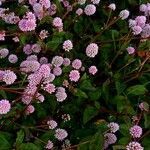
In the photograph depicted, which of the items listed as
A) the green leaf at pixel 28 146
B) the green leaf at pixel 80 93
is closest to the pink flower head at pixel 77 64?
the green leaf at pixel 80 93

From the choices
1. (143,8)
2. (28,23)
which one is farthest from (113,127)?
(143,8)

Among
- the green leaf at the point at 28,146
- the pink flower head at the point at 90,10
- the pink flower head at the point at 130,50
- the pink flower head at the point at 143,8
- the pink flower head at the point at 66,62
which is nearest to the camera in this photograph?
the green leaf at the point at 28,146

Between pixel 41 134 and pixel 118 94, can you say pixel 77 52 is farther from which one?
pixel 41 134

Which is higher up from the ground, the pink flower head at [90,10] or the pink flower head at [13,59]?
the pink flower head at [90,10]

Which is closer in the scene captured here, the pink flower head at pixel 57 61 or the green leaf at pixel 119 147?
the green leaf at pixel 119 147

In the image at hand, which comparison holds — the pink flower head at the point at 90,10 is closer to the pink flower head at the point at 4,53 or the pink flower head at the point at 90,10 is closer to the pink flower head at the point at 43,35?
the pink flower head at the point at 43,35

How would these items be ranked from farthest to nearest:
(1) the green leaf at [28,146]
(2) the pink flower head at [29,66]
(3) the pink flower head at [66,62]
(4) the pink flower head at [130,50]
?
(4) the pink flower head at [130,50] < (3) the pink flower head at [66,62] < (2) the pink flower head at [29,66] < (1) the green leaf at [28,146]

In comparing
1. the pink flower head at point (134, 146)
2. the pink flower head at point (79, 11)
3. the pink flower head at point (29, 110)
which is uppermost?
the pink flower head at point (79, 11)

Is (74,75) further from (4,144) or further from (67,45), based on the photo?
(4,144)
